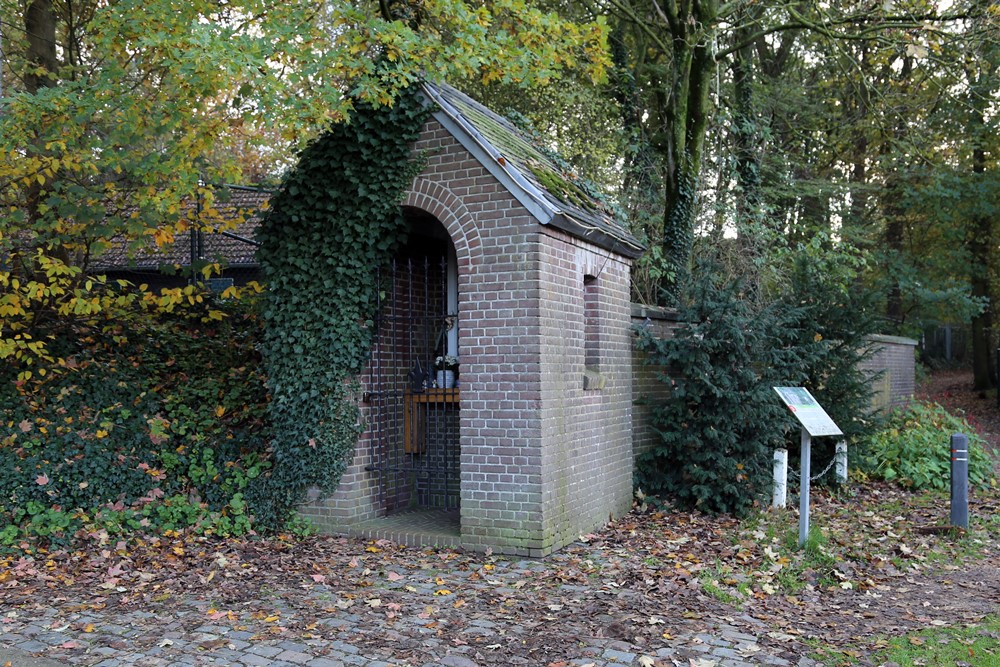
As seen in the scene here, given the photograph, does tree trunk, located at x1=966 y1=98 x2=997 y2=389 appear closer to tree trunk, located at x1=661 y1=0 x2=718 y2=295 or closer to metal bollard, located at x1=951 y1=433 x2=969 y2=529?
tree trunk, located at x1=661 y1=0 x2=718 y2=295

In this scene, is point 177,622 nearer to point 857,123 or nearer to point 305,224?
point 305,224

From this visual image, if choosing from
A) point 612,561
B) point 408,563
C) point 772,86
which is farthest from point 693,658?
point 772,86

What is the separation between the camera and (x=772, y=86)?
63.9 feet

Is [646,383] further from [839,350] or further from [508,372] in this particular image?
[508,372]

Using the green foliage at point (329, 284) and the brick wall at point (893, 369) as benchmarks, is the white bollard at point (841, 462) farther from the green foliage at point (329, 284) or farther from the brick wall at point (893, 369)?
the green foliage at point (329, 284)

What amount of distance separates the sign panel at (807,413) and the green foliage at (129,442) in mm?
5336

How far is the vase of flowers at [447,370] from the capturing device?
8.98 meters

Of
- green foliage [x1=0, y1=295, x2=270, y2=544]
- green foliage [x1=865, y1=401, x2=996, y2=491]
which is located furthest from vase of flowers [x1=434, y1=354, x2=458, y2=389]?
green foliage [x1=865, y1=401, x2=996, y2=491]

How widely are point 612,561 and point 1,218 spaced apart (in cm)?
679

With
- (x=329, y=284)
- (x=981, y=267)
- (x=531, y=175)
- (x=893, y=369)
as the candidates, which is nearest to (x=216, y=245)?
(x=329, y=284)

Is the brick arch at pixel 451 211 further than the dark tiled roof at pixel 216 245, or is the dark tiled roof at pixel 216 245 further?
the dark tiled roof at pixel 216 245

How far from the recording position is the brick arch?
7.79m

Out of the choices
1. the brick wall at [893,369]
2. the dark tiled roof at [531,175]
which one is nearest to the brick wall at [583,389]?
the dark tiled roof at [531,175]

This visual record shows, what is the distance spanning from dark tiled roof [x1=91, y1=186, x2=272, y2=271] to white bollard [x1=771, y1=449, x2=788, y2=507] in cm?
676
